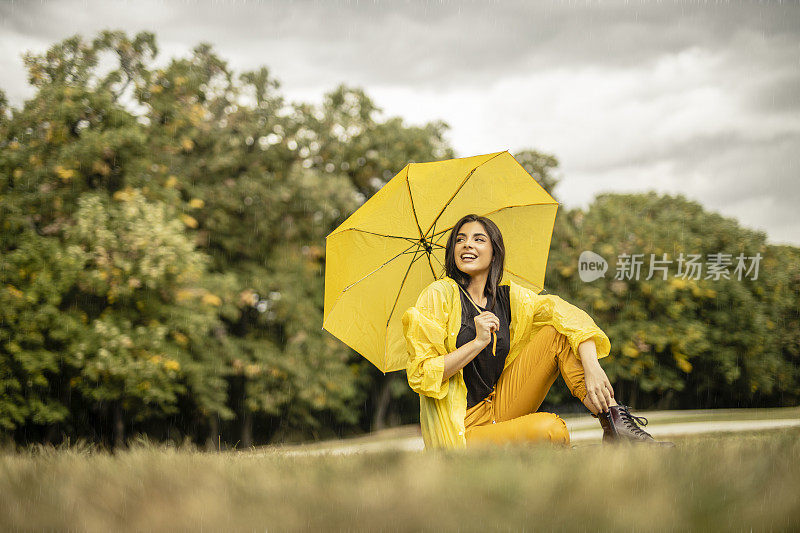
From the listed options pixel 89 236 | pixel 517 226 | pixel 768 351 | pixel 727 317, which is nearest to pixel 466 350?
pixel 517 226

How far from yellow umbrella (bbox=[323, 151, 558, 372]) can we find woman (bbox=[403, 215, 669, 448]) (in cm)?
39

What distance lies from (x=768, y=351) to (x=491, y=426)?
1665 cm

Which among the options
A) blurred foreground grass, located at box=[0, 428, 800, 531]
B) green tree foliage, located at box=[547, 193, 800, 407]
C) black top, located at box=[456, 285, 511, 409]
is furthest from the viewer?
green tree foliage, located at box=[547, 193, 800, 407]

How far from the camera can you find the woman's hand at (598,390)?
2.69 metres

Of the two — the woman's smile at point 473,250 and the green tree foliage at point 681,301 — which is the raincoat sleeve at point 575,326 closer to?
the woman's smile at point 473,250

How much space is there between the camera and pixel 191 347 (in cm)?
1359

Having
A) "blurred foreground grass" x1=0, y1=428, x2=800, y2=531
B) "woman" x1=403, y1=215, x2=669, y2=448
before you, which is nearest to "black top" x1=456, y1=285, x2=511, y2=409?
"woman" x1=403, y1=215, x2=669, y2=448

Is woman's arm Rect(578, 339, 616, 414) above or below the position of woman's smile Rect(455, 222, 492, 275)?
below

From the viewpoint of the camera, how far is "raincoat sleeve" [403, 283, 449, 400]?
117 inches

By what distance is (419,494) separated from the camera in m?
1.29

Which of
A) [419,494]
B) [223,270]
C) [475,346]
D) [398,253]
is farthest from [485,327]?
[223,270]

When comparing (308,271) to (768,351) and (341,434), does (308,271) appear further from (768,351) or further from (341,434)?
(768,351)

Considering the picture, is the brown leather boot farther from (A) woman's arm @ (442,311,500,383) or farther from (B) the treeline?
(B) the treeline

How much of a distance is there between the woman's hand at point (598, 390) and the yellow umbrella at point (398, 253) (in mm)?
1095
